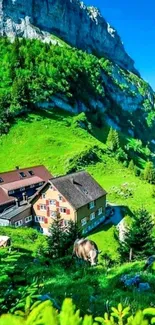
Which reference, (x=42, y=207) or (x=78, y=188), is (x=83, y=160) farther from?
(x=42, y=207)

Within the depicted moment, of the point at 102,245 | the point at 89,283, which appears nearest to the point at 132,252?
the point at 102,245

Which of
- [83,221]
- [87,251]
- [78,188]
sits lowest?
[87,251]

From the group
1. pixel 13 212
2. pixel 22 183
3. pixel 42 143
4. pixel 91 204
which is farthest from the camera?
pixel 42 143

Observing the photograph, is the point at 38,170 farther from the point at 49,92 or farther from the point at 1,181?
the point at 49,92

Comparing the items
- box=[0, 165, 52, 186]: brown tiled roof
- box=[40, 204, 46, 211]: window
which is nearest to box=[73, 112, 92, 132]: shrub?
box=[0, 165, 52, 186]: brown tiled roof

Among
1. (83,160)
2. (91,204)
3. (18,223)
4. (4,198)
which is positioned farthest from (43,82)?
(18,223)
